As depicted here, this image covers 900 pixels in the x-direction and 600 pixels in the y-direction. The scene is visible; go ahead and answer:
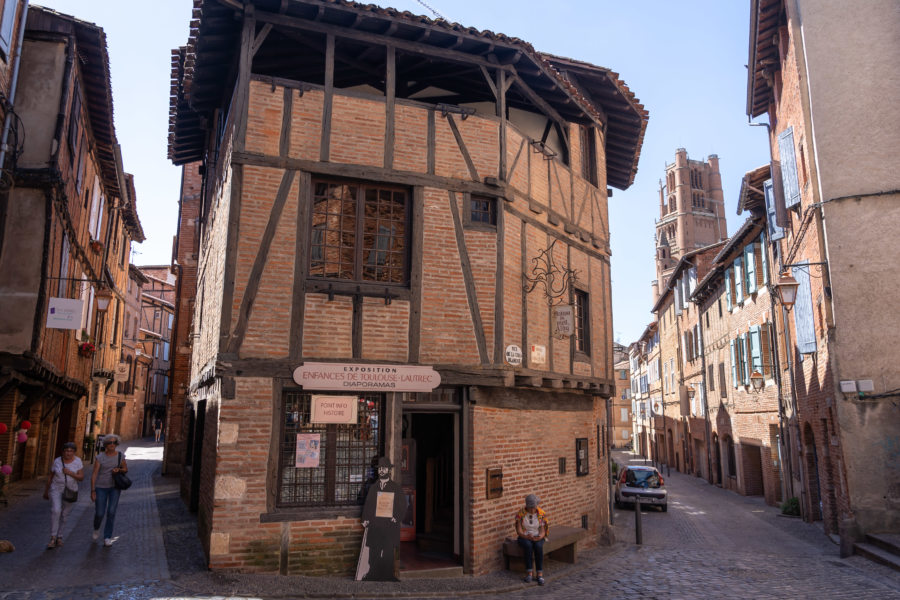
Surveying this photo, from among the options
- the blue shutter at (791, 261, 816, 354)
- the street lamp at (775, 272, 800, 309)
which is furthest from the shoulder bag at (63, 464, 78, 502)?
the blue shutter at (791, 261, 816, 354)

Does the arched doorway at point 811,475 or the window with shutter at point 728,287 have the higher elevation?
the window with shutter at point 728,287

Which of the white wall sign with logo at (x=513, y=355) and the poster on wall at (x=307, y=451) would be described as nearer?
the poster on wall at (x=307, y=451)

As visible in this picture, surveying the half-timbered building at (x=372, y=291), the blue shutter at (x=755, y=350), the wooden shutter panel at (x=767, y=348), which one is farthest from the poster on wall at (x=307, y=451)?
the blue shutter at (x=755, y=350)

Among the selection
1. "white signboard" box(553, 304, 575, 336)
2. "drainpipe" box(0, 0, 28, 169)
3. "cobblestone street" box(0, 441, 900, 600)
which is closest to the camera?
"cobblestone street" box(0, 441, 900, 600)

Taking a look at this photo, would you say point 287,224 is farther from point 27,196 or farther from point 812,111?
point 812,111

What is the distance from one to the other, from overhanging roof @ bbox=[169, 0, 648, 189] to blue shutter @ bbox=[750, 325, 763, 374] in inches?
419

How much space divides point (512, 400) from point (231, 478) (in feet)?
14.3

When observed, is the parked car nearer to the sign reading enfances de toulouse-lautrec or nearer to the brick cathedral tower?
the sign reading enfances de toulouse-lautrec

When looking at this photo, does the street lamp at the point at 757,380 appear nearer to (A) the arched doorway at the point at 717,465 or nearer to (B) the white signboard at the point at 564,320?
(A) the arched doorway at the point at 717,465

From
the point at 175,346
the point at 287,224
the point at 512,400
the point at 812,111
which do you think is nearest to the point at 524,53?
the point at 287,224

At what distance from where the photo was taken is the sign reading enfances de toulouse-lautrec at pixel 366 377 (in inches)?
342

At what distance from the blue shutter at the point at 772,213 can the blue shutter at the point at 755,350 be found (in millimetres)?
4645

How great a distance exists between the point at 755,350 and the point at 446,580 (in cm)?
1544

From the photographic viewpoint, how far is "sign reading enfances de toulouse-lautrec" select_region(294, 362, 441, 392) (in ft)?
28.5
